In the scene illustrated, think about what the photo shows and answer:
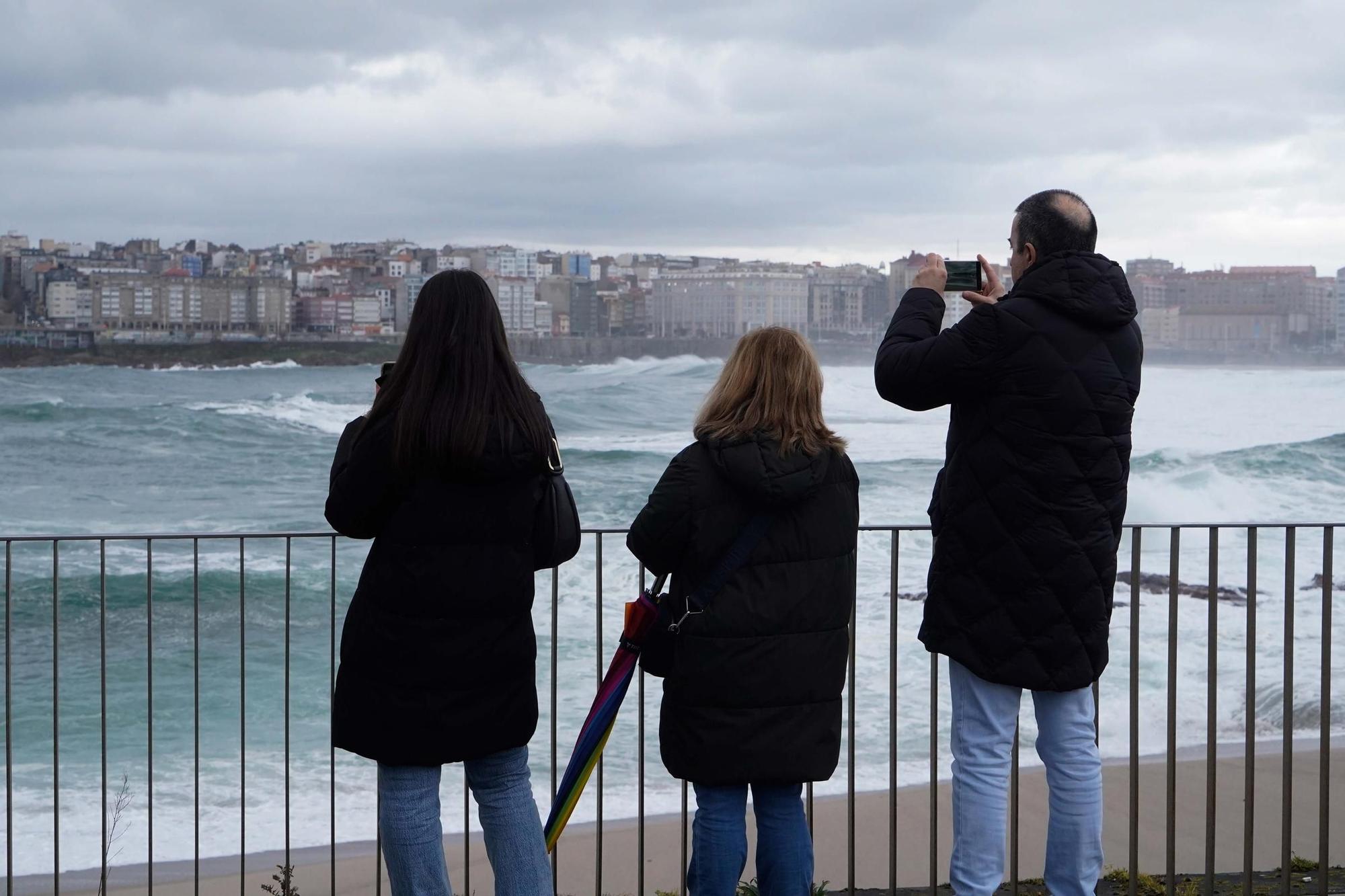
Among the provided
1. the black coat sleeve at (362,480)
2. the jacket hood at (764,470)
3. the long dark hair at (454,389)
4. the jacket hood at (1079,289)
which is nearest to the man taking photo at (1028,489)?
the jacket hood at (1079,289)

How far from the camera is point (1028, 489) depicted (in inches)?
101

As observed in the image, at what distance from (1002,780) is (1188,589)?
1313 centimetres

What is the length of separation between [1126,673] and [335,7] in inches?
2730

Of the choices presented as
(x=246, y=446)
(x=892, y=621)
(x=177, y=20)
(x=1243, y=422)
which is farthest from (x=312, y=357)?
(x=892, y=621)

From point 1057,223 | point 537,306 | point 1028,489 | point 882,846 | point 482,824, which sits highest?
point 537,306

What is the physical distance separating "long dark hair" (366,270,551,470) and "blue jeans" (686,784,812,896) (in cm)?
84

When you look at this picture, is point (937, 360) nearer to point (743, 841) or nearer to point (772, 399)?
point (772, 399)

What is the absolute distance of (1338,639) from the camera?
1253 cm

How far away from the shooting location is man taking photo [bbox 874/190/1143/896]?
2574 mm

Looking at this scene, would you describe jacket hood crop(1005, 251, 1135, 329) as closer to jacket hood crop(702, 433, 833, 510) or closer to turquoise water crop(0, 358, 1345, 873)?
jacket hood crop(702, 433, 833, 510)

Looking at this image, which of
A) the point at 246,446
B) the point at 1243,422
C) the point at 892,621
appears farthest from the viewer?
the point at 1243,422

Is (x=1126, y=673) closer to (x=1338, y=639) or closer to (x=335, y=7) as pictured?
(x=1338, y=639)

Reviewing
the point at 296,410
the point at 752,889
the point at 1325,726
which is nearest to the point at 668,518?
the point at 752,889

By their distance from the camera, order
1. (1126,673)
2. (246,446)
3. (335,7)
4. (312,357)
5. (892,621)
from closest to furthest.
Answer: (892,621) → (1126,673) → (246,446) → (335,7) → (312,357)
